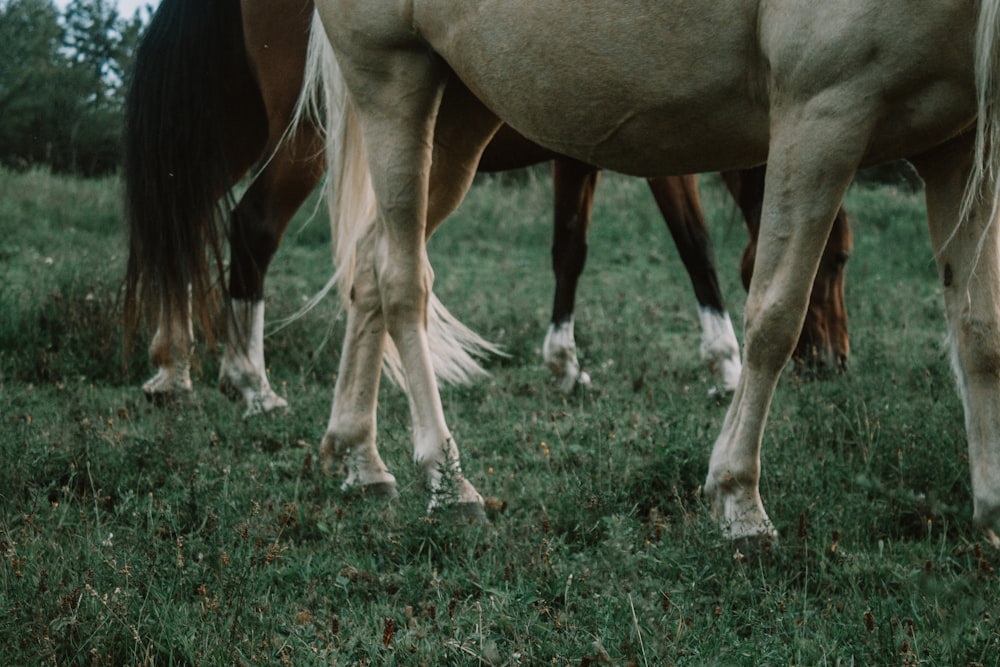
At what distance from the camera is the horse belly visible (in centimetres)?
281

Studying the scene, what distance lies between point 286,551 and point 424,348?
987 mm

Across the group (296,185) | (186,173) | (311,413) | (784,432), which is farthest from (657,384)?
(186,173)

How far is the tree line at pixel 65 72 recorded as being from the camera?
859 cm

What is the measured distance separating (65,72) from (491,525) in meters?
7.23

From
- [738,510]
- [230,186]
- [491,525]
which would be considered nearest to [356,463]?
[491,525]

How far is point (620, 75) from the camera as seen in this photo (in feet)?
9.68

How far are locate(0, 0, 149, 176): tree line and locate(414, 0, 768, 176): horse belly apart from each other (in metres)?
4.63

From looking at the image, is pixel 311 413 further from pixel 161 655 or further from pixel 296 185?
pixel 161 655

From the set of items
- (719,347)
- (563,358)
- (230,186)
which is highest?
(230,186)

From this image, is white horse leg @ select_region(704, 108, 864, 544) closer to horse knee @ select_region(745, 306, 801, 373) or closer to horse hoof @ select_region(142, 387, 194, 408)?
horse knee @ select_region(745, 306, 801, 373)

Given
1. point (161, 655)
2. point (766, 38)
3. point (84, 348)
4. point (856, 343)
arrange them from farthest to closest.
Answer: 1. point (856, 343)
2. point (84, 348)
3. point (766, 38)
4. point (161, 655)

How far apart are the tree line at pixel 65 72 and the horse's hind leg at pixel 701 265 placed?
12.9 ft

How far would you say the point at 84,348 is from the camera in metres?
5.57

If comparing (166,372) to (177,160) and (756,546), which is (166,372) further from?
(756,546)
